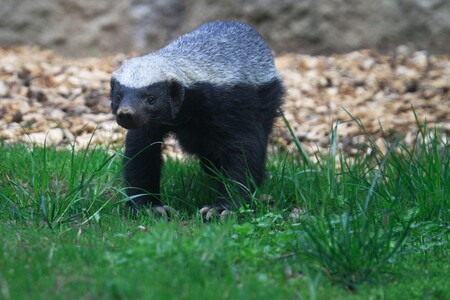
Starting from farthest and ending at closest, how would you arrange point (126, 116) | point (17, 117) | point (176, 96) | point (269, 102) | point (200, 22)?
1. point (200, 22)
2. point (17, 117)
3. point (269, 102)
4. point (176, 96)
5. point (126, 116)

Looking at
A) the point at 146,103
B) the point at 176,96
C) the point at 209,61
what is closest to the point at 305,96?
the point at 209,61

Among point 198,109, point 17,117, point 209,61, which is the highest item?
point 209,61

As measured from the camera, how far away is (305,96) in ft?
30.2

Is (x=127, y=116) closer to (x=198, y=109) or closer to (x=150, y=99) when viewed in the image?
(x=150, y=99)

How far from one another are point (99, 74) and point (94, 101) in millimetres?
1025

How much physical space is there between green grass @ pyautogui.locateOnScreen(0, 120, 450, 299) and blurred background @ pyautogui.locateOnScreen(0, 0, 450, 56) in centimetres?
551

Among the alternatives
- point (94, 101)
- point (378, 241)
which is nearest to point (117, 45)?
point (94, 101)

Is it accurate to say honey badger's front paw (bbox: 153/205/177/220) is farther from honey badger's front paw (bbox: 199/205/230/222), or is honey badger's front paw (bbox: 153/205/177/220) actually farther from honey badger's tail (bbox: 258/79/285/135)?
honey badger's tail (bbox: 258/79/285/135)

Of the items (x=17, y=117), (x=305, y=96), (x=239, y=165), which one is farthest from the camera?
(x=305, y=96)

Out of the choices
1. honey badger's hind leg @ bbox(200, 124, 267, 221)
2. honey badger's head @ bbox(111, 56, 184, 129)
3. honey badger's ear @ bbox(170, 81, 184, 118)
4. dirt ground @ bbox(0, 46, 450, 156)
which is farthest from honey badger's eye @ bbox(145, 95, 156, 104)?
dirt ground @ bbox(0, 46, 450, 156)

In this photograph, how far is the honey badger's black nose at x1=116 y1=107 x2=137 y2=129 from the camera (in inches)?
191

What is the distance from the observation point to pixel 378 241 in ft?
13.1

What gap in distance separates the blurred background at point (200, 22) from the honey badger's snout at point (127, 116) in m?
5.82

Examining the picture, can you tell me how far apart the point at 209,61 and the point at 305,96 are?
3.78 metres
